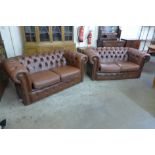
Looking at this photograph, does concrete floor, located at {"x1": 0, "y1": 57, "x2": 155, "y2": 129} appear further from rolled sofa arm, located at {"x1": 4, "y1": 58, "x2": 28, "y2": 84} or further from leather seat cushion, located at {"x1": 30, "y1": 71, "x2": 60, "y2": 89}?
rolled sofa arm, located at {"x1": 4, "y1": 58, "x2": 28, "y2": 84}

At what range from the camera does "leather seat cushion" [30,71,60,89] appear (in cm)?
222

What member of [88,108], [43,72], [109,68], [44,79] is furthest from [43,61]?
[109,68]

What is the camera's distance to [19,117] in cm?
201

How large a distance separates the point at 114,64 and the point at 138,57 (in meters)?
0.63

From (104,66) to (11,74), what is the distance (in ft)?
6.47

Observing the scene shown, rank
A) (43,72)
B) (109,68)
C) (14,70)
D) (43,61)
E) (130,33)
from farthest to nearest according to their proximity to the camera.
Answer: (130,33) → (109,68) → (43,61) → (43,72) → (14,70)

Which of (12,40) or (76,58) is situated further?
(12,40)

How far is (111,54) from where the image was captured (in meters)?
3.40

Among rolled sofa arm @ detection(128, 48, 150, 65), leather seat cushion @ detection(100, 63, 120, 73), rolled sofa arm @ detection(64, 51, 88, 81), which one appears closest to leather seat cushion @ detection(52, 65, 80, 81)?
rolled sofa arm @ detection(64, 51, 88, 81)

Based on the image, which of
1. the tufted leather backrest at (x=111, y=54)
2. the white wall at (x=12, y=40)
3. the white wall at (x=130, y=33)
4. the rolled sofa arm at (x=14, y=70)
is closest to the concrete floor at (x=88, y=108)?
the rolled sofa arm at (x=14, y=70)

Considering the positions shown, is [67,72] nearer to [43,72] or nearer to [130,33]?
[43,72]
